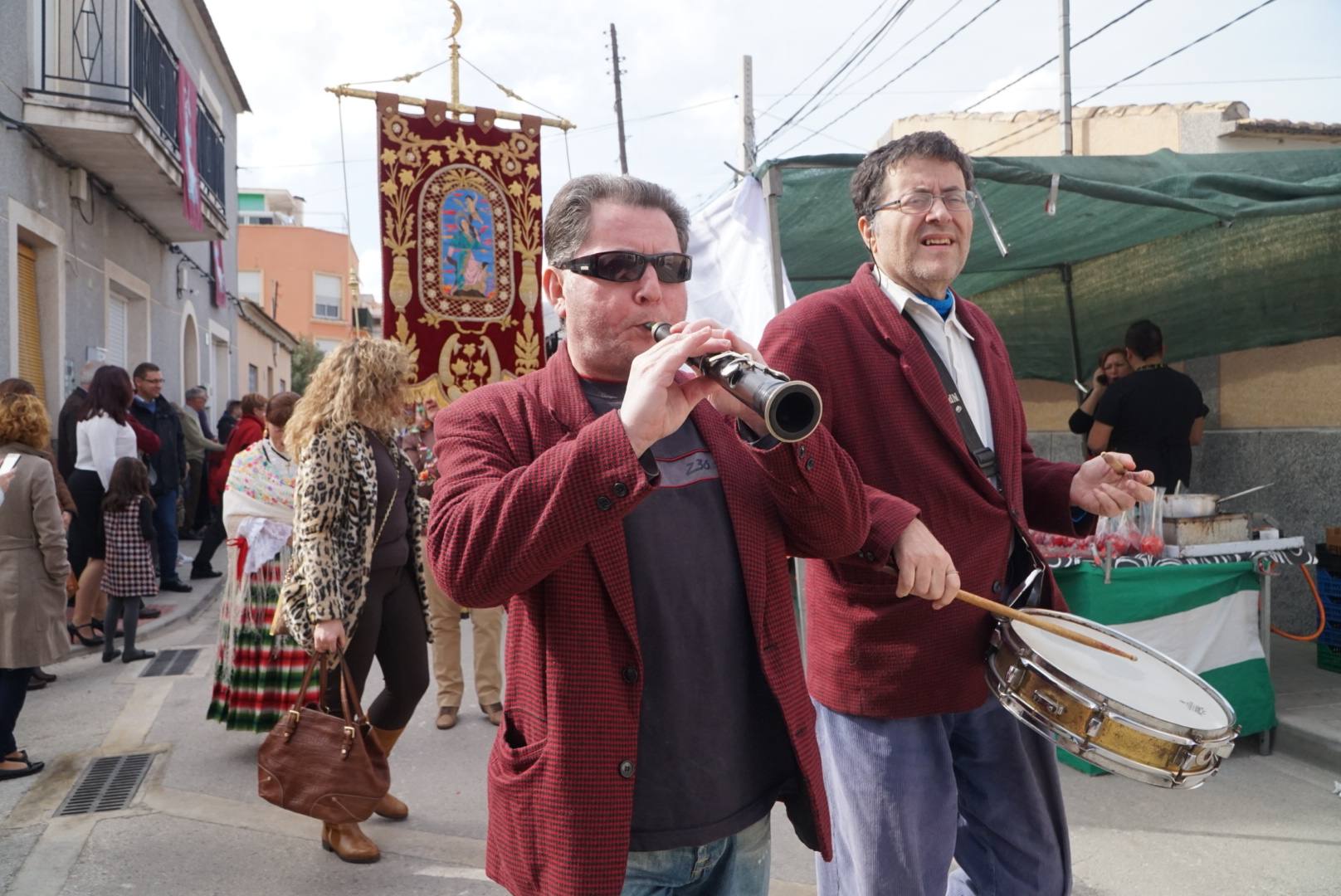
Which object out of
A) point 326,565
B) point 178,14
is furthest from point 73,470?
point 178,14

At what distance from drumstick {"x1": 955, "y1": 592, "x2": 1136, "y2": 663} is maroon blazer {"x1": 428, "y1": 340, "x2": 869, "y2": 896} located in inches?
11.4

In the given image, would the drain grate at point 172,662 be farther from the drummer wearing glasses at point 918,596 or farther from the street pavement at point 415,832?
the drummer wearing glasses at point 918,596

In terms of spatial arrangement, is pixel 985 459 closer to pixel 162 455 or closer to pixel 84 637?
pixel 84 637

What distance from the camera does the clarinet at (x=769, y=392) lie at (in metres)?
1.36

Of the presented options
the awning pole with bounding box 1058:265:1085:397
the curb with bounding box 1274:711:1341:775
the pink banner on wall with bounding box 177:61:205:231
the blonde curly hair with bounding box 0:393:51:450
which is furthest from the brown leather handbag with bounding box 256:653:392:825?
the pink banner on wall with bounding box 177:61:205:231

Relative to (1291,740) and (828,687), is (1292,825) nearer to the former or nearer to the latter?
(1291,740)

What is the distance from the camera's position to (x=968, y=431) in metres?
2.31

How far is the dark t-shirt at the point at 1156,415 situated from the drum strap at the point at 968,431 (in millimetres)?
4272

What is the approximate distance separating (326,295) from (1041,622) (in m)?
43.3

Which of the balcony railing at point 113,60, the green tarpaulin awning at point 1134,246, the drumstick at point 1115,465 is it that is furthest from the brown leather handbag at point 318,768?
the balcony railing at point 113,60

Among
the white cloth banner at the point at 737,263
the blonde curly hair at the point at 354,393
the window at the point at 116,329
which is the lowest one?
the blonde curly hair at the point at 354,393

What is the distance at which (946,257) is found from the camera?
237 cm

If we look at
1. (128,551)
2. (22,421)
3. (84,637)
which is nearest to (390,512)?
(22,421)

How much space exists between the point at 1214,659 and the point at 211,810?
14.6 feet
